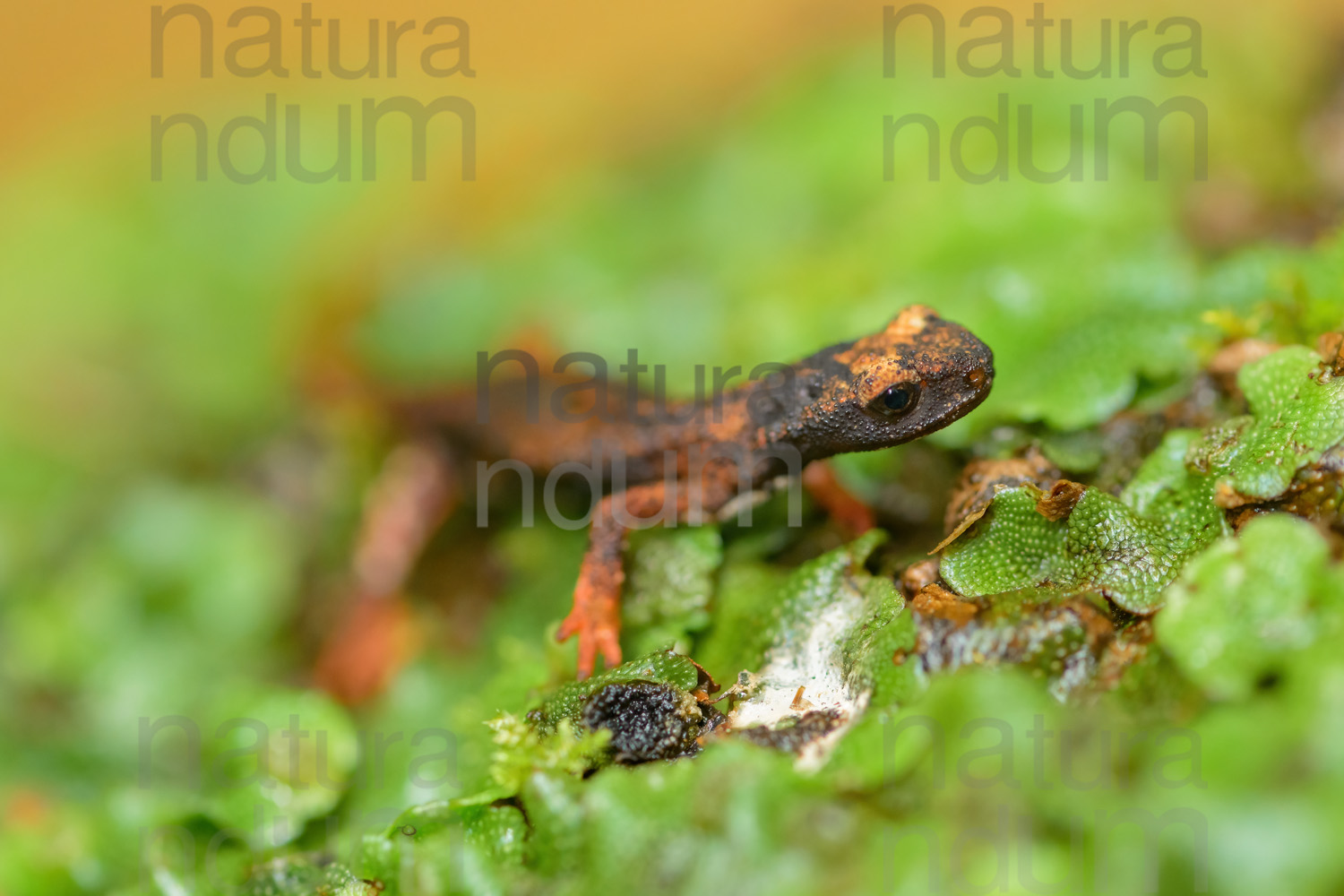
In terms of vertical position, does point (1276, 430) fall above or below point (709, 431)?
above

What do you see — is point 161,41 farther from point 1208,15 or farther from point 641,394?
point 1208,15

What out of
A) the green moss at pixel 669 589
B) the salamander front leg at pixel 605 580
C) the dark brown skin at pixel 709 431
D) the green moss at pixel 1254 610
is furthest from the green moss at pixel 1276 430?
the salamander front leg at pixel 605 580

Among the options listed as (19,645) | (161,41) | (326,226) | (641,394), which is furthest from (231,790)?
(161,41)

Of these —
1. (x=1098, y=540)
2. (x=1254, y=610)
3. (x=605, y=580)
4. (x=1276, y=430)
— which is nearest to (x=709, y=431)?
(x=605, y=580)

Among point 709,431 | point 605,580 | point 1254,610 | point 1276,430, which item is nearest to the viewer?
point 1254,610

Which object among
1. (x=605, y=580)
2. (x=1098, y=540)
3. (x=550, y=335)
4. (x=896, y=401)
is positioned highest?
(x=550, y=335)

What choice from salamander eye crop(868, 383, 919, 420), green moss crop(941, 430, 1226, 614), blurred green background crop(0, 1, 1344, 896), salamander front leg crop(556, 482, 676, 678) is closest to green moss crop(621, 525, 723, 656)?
salamander front leg crop(556, 482, 676, 678)

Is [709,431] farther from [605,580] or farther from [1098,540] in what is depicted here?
[1098,540]

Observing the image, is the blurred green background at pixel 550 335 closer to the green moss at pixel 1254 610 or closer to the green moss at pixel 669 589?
the green moss at pixel 1254 610
